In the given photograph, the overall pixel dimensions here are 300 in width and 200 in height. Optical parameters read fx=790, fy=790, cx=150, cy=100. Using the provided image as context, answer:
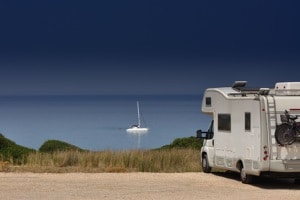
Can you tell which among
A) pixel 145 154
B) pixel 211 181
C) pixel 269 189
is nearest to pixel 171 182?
pixel 211 181

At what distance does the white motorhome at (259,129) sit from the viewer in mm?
19891

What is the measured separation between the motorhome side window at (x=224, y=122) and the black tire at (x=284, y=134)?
2450 millimetres

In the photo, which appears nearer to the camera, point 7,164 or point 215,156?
point 215,156

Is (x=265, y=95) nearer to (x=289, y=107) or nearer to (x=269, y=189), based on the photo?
(x=289, y=107)

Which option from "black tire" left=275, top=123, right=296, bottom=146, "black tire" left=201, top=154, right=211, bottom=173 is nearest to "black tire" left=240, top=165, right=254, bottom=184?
"black tire" left=275, top=123, right=296, bottom=146

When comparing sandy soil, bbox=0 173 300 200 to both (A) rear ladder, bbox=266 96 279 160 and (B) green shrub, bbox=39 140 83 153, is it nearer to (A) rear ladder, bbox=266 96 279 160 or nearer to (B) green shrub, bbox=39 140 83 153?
(A) rear ladder, bbox=266 96 279 160

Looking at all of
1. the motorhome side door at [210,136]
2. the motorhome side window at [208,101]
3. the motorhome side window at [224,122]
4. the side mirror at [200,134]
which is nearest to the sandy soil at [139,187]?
the motorhome side door at [210,136]

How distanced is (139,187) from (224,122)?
3674 millimetres

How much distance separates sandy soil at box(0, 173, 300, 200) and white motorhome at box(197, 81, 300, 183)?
587 mm

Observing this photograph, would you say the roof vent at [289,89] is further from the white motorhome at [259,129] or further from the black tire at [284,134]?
the black tire at [284,134]

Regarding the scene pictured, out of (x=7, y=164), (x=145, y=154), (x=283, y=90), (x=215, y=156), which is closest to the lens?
(x=283, y=90)

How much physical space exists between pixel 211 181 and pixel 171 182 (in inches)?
46.3

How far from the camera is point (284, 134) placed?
64.6 feet

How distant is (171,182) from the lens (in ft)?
71.1
